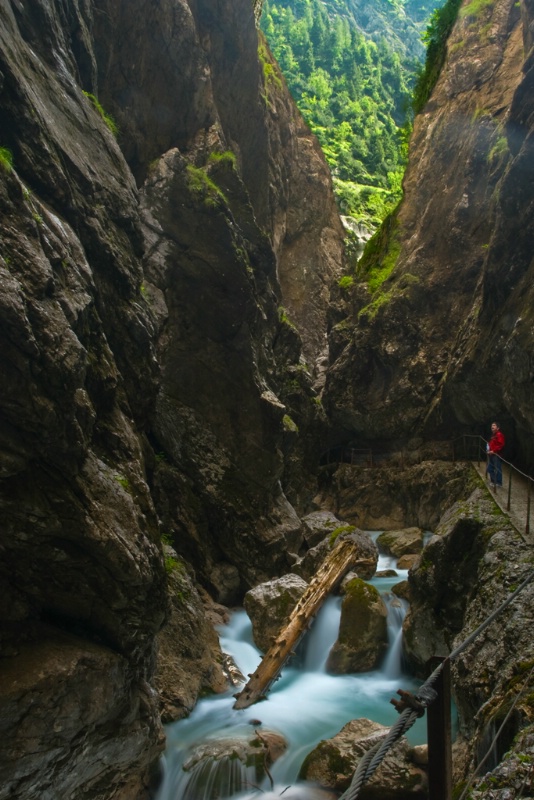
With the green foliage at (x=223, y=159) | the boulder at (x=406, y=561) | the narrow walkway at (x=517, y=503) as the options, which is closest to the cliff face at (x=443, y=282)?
the narrow walkway at (x=517, y=503)

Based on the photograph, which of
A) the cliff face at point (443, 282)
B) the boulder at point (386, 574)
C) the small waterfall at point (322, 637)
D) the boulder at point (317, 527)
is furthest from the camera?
the cliff face at point (443, 282)

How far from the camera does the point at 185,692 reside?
10281mm

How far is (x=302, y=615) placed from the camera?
12.5 m

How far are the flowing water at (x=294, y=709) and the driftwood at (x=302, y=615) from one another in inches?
12.3

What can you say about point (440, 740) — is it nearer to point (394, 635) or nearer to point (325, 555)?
point (394, 635)

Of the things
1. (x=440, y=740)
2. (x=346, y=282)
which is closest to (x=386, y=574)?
(x=440, y=740)

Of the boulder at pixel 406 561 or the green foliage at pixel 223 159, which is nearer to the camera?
the boulder at pixel 406 561

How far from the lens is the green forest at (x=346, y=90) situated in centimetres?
5434

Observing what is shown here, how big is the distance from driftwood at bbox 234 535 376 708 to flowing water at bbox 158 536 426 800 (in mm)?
311

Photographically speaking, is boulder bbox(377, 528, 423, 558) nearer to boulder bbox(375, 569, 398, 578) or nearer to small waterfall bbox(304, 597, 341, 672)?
boulder bbox(375, 569, 398, 578)

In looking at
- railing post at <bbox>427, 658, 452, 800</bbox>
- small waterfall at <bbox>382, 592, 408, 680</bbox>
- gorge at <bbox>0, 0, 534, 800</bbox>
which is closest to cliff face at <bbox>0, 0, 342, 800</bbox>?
gorge at <bbox>0, 0, 534, 800</bbox>

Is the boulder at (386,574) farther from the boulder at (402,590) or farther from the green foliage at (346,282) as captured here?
the green foliage at (346,282)

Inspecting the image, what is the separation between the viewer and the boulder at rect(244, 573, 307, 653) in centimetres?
1302

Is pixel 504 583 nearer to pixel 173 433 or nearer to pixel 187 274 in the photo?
pixel 173 433
